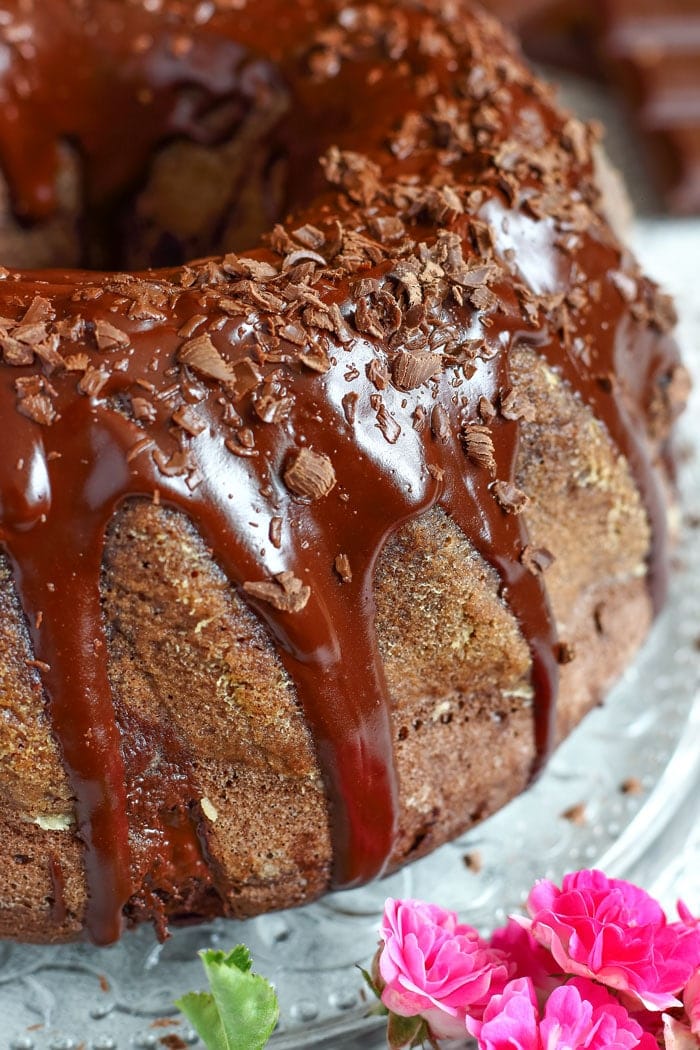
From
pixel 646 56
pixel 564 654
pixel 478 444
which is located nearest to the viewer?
pixel 478 444

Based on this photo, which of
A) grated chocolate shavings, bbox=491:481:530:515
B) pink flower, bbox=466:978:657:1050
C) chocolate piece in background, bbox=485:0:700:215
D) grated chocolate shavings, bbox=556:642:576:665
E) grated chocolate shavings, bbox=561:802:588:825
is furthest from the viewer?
chocolate piece in background, bbox=485:0:700:215

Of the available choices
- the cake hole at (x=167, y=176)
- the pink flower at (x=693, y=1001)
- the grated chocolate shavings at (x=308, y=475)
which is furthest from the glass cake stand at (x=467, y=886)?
the cake hole at (x=167, y=176)

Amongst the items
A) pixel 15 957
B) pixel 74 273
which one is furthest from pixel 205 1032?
pixel 74 273

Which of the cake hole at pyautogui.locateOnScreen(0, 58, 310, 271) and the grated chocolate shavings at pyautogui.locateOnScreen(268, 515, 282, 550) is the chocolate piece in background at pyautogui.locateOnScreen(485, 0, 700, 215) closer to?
the cake hole at pyautogui.locateOnScreen(0, 58, 310, 271)

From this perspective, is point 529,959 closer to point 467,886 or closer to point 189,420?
point 467,886

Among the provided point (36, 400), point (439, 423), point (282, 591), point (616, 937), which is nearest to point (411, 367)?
point (439, 423)

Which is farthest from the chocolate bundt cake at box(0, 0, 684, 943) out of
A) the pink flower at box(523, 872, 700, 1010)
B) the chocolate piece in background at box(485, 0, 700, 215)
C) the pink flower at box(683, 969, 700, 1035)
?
the chocolate piece in background at box(485, 0, 700, 215)

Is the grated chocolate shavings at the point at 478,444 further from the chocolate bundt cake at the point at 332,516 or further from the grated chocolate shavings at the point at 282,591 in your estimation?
the grated chocolate shavings at the point at 282,591

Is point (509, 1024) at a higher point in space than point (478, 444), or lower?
lower
